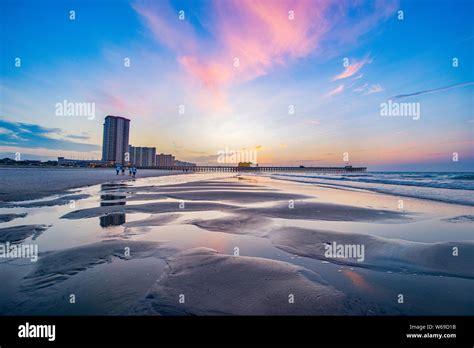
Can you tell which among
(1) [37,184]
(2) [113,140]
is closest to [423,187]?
(1) [37,184]

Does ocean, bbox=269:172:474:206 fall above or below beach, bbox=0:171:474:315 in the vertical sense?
above

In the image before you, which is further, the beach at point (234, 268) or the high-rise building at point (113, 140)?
the high-rise building at point (113, 140)

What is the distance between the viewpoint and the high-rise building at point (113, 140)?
164 meters

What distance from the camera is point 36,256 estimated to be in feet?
15.1

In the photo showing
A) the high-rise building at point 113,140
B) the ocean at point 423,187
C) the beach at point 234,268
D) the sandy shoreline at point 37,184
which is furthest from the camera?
the high-rise building at point 113,140

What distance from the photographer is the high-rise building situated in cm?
16375

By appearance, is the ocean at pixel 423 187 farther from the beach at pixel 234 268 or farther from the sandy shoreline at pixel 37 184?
the sandy shoreline at pixel 37 184

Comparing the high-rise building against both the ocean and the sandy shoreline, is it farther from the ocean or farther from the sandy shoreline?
the ocean

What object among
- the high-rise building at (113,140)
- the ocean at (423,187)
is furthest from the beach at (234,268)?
the high-rise building at (113,140)

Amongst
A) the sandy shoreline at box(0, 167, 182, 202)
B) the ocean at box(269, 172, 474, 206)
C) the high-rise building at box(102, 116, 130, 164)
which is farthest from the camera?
the high-rise building at box(102, 116, 130, 164)

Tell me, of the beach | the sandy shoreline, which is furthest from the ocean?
the sandy shoreline

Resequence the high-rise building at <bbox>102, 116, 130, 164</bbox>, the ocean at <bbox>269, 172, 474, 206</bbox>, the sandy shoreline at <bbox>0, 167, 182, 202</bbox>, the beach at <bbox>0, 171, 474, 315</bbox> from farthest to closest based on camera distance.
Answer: the high-rise building at <bbox>102, 116, 130, 164</bbox>, the ocean at <bbox>269, 172, 474, 206</bbox>, the sandy shoreline at <bbox>0, 167, 182, 202</bbox>, the beach at <bbox>0, 171, 474, 315</bbox>
